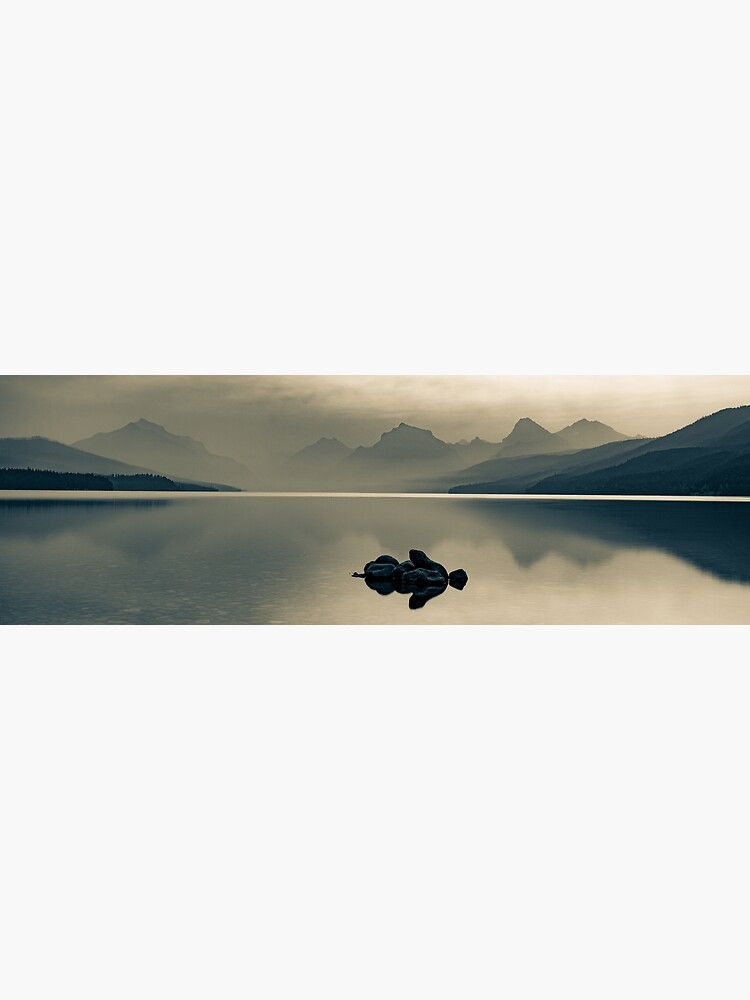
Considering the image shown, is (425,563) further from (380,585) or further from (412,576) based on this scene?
(380,585)

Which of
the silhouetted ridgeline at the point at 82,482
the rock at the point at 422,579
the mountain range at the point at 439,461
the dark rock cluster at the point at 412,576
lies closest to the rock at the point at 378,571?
the dark rock cluster at the point at 412,576

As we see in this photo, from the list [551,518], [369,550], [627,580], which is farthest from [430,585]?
[551,518]

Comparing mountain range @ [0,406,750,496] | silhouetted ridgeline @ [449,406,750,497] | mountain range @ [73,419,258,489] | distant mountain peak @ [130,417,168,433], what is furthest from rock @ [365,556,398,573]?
distant mountain peak @ [130,417,168,433]

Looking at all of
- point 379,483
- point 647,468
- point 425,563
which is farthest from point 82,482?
point 647,468

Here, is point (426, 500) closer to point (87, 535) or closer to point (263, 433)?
point (263, 433)

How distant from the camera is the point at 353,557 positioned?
10641 millimetres

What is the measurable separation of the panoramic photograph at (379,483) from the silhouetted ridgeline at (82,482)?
3cm

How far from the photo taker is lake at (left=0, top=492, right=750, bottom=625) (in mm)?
8766

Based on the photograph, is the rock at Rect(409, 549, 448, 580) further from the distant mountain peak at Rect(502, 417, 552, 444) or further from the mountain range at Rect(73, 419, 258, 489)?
the mountain range at Rect(73, 419, 258, 489)

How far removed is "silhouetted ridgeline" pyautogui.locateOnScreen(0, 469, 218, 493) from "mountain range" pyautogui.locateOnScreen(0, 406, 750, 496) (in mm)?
76

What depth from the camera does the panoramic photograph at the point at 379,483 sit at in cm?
1023

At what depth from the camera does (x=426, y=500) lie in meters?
12.2

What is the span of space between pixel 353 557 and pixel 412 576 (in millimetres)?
920

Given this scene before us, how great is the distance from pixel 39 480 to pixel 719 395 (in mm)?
8846
